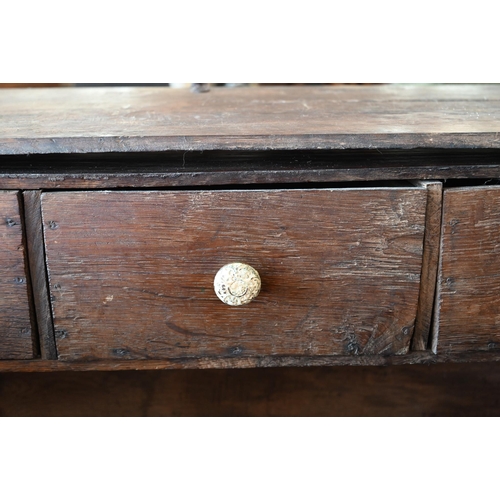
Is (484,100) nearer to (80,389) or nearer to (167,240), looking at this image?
(167,240)

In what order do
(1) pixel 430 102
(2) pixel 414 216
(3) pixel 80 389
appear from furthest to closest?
(3) pixel 80 389, (1) pixel 430 102, (2) pixel 414 216

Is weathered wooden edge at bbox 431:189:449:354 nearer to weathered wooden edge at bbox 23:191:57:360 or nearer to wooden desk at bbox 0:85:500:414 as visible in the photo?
wooden desk at bbox 0:85:500:414

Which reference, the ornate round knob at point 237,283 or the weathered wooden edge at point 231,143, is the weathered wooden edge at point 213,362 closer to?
the ornate round knob at point 237,283

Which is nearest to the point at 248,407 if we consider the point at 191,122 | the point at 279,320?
the point at 279,320

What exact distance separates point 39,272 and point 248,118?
301 mm

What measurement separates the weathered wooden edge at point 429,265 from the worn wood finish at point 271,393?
1.31ft

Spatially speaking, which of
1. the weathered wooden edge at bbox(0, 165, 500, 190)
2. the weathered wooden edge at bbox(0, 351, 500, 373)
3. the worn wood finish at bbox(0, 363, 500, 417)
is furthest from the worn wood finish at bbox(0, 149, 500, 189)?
the worn wood finish at bbox(0, 363, 500, 417)

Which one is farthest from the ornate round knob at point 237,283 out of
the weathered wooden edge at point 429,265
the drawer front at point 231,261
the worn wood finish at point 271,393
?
the worn wood finish at point 271,393

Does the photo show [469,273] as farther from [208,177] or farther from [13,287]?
[13,287]

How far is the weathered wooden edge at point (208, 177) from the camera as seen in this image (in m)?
0.72

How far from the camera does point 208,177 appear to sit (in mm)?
724

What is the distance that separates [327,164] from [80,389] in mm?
643

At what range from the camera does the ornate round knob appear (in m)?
0.72

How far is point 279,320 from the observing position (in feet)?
2.55
